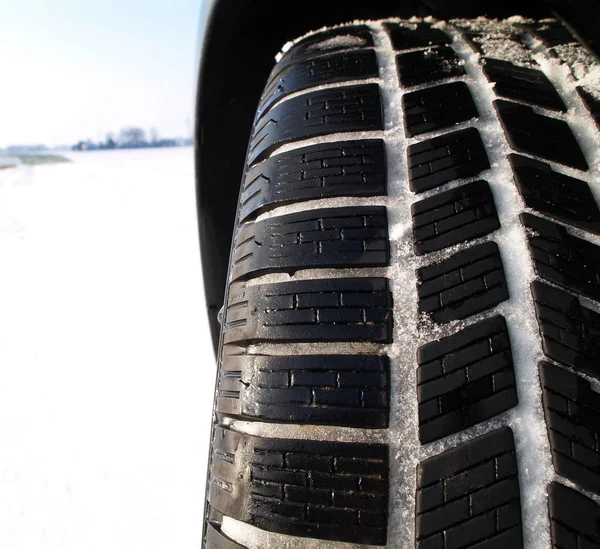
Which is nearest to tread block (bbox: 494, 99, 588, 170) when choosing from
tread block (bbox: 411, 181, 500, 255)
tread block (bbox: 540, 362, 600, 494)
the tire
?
the tire

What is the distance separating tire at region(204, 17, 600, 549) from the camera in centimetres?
55

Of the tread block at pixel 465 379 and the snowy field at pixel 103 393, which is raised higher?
the tread block at pixel 465 379

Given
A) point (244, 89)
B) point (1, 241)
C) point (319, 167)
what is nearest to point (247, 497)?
point (319, 167)

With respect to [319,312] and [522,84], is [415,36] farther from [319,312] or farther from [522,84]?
[319,312]

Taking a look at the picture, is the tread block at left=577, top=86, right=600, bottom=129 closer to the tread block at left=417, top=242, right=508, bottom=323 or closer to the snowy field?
the tread block at left=417, top=242, right=508, bottom=323

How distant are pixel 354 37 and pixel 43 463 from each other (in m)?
1.69

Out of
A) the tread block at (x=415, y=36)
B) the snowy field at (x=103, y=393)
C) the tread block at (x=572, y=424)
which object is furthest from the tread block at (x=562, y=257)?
the snowy field at (x=103, y=393)

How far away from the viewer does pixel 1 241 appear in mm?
4375

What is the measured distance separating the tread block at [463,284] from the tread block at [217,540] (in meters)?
→ 0.36

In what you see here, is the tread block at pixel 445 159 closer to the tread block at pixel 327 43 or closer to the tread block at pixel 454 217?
the tread block at pixel 454 217

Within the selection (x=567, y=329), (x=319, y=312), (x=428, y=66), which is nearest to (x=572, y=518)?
(x=567, y=329)

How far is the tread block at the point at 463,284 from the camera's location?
0.62m

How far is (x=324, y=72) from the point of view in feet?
3.16

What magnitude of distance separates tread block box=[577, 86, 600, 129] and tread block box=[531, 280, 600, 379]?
32 cm
